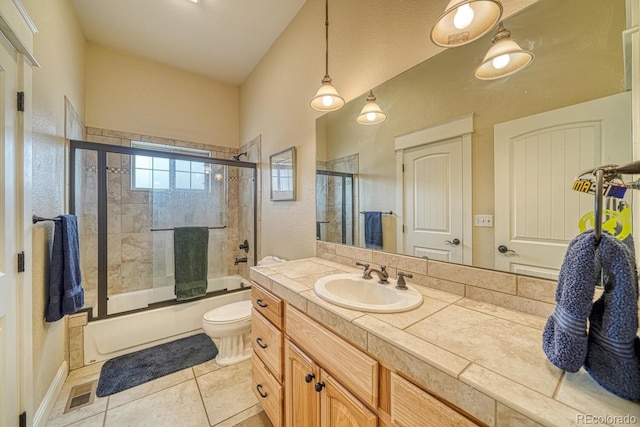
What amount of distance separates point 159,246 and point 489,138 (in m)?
2.91

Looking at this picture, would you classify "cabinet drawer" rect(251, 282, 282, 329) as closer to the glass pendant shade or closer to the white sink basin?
the white sink basin

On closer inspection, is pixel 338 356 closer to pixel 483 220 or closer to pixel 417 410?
pixel 417 410

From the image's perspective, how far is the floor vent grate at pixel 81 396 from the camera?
1542 mm

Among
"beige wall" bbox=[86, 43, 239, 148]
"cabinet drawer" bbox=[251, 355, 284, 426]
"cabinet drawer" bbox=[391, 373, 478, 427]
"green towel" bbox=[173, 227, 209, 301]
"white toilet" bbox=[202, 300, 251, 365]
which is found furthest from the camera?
"beige wall" bbox=[86, 43, 239, 148]

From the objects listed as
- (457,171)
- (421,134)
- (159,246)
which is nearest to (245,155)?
(159,246)

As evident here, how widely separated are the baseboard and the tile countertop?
5.50 ft

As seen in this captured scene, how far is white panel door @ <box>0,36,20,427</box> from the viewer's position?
1.08m

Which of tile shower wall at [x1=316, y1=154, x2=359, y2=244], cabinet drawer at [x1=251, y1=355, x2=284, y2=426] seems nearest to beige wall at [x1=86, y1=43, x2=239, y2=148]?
tile shower wall at [x1=316, y1=154, x2=359, y2=244]

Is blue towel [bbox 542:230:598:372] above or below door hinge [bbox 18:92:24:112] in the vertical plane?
below

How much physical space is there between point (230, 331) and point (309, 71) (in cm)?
220

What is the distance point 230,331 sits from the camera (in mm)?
1938

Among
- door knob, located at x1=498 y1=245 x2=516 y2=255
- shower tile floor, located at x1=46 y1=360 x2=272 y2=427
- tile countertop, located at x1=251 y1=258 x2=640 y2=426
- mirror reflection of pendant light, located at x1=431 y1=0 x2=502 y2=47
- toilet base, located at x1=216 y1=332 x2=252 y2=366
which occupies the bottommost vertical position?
shower tile floor, located at x1=46 y1=360 x2=272 y2=427

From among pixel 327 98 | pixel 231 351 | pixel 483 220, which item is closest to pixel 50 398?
pixel 231 351

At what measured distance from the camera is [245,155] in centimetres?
320
